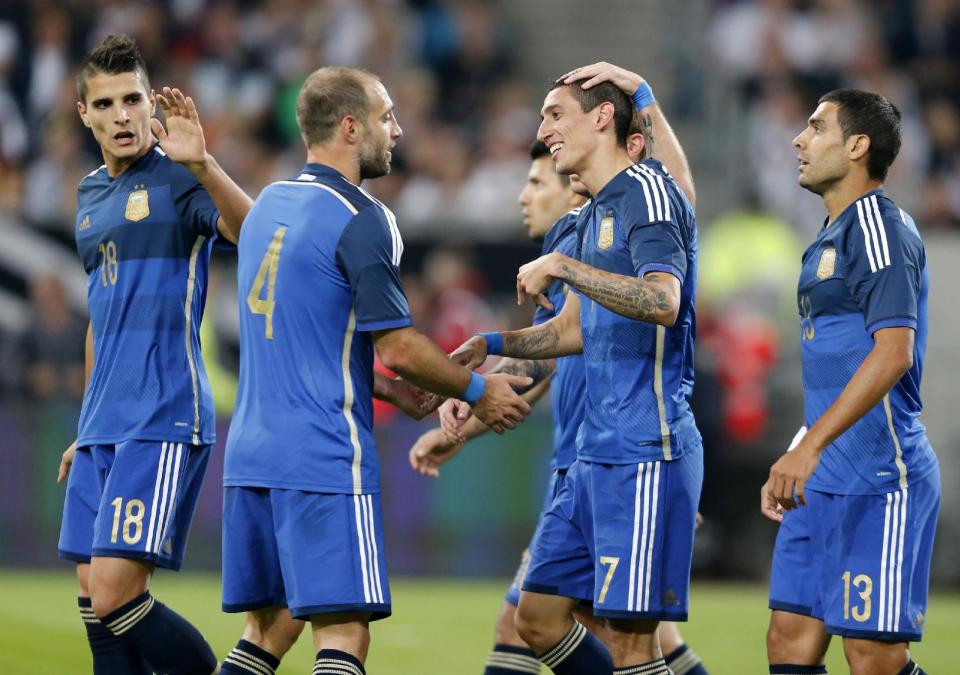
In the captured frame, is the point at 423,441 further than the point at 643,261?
Yes

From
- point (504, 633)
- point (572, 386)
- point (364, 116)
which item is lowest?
point (504, 633)

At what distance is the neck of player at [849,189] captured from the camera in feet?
18.1

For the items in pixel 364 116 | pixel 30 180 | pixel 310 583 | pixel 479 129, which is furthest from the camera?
pixel 479 129

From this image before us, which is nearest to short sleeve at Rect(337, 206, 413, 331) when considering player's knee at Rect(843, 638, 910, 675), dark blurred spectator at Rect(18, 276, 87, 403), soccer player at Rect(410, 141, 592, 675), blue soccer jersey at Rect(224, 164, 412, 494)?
blue soccer jersey at Rect(224, 164, 412, 494)

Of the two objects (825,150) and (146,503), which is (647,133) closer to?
(825,150)

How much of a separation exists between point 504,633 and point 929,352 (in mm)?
9351

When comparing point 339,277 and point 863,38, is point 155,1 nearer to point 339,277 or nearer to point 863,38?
point 863,38

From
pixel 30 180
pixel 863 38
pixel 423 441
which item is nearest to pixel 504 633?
pixel 423 441

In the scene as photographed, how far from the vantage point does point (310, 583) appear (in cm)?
495

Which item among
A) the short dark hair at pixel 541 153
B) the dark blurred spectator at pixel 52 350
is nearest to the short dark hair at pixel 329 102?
the short dark hair at pixel 541 153

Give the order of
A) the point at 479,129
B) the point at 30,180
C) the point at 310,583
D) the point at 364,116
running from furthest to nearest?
the point at 479,129
the point at 30,180
the point at 364,116
the point at 310,583

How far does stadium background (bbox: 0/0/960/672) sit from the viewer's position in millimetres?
12664

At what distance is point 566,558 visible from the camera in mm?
5695

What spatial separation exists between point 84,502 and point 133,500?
0.99 ft
